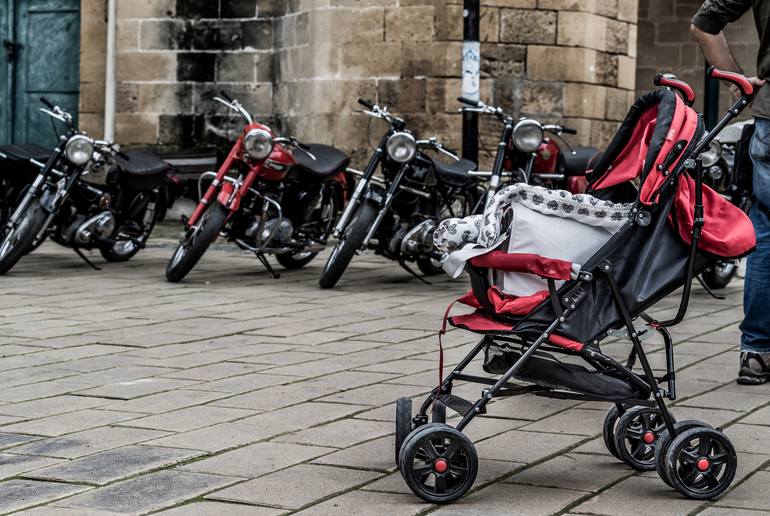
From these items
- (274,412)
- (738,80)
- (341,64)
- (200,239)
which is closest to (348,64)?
(341,64)

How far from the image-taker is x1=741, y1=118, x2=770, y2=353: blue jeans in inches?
234

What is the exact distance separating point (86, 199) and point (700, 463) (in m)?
6.77

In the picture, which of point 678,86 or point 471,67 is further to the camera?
point 471,67

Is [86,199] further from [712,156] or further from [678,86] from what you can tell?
[678,86]

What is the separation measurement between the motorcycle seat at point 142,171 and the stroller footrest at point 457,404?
6.17 metres

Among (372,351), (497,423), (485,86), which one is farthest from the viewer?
(485,86)

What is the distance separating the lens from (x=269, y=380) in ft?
19.4

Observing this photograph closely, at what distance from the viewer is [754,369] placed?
595 cm

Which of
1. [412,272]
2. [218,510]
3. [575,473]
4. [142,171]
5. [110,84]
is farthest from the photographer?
[110,84]

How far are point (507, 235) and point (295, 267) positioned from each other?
20.9ft

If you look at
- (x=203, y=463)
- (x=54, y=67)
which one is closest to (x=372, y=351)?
(x=203, y=463)

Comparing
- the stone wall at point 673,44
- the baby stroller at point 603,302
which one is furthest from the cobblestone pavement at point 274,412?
the stone wall at point 673,44

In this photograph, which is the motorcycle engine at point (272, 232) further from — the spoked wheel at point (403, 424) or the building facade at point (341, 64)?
the spoked wheel at point (403, 424)

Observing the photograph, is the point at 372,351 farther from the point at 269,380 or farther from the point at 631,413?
the point at 631,413
